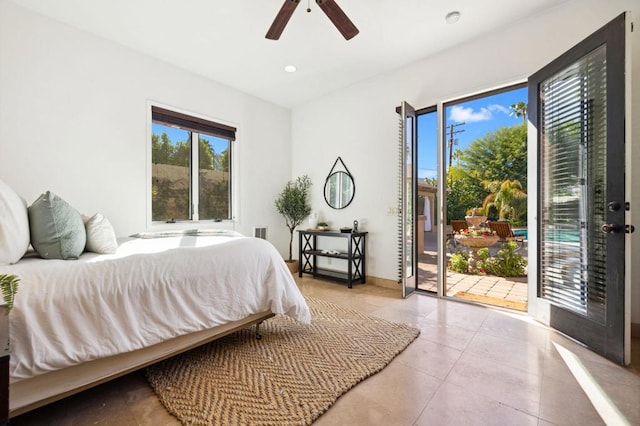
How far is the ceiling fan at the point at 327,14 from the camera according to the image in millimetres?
2010

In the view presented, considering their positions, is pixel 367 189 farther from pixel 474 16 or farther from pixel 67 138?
pixel 67 138

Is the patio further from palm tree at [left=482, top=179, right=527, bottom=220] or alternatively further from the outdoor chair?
palm tree at [left=482, top=179, right=527, bottom=220]

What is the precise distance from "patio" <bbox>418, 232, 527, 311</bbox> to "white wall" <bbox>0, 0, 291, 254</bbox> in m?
3.46

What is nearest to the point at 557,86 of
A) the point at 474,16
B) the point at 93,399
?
the point at 474,16

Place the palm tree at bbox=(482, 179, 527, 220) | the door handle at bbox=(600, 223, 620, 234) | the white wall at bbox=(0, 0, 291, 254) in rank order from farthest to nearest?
the palm tree at bbox=(482, 179, 527, 220), the white wall at bbox=(0, 0, 291, 254), the door handle at bbox=(600, 223, 620, 234)

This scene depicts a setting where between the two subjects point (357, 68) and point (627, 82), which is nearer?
point (627, 82)

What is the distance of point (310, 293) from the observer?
3.46 m

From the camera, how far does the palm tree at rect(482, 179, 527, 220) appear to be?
5.39m

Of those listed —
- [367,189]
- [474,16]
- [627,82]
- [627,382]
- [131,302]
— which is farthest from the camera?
[367,189]

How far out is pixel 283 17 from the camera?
2.14m

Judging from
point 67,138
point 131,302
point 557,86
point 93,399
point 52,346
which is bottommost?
point 93,399

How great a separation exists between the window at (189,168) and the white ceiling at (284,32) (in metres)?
0.70

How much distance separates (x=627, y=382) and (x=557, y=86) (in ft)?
7.14

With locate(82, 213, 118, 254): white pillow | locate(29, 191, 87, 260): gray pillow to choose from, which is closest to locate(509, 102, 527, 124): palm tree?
locate(82, 213, 118, 254): white pillow
